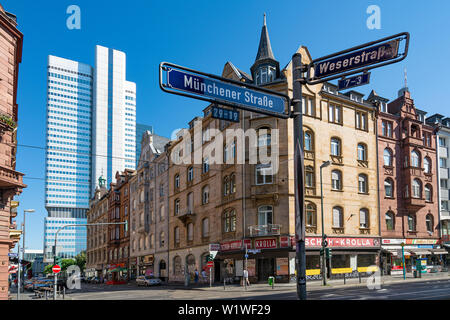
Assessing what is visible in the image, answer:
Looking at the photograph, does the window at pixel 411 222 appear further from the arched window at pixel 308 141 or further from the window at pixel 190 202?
the window at pixel 190 202

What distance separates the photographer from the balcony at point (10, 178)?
69.1ft

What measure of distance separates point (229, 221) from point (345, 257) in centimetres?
1137

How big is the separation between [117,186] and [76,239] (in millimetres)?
122653

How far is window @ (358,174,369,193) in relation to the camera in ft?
143

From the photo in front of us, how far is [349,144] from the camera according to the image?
43.0m

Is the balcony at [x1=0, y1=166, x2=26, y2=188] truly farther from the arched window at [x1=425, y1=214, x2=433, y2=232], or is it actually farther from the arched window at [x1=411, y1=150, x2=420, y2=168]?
the arched window at [x1=425, y1=214, x2=433, y2=232]

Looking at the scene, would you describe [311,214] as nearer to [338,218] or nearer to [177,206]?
[338,218]

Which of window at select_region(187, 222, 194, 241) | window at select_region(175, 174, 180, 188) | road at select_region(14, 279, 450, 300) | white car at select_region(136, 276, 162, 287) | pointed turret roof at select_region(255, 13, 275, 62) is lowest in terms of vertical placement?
white car at select_region(136, 276, 162, 287)

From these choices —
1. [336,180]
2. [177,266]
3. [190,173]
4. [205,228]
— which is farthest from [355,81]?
[177,266]

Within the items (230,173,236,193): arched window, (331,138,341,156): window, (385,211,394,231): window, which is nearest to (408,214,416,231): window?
(385,211,394,231): window

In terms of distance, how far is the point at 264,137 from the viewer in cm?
3884

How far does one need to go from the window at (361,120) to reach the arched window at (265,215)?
13862mm

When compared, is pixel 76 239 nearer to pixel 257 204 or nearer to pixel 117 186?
pixel 117 186

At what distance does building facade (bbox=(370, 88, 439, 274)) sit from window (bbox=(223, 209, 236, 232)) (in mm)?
15437
